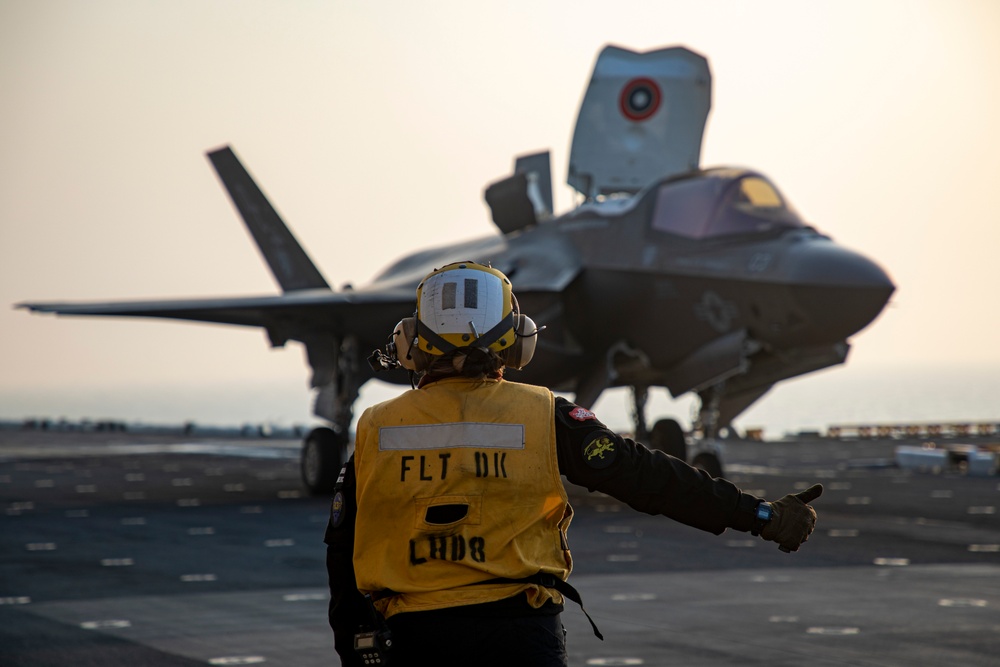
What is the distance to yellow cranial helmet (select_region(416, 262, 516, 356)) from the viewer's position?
4.42 meters

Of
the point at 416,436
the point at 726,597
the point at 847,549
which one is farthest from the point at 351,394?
the point at 416,436

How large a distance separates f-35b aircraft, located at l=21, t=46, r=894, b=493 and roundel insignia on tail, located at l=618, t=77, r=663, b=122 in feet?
0.07

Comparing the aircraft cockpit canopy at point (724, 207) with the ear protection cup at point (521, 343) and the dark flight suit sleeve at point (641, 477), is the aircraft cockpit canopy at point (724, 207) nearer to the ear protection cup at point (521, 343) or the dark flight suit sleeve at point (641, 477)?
the ear protection cup at point (521, 343)

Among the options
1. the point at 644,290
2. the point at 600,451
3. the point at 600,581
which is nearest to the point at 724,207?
the point at 644,290

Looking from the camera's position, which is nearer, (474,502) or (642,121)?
(474,502)

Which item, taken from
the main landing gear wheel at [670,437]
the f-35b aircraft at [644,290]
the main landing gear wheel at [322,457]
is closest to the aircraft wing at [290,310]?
the f-35b aircraft at [644,290]

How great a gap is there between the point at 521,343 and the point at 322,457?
16.5 meters

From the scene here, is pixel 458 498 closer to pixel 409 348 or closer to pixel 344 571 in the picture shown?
pixel 344 571

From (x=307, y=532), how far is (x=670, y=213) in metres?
6.51

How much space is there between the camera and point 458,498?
423 cm

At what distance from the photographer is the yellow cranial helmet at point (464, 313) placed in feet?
14.5

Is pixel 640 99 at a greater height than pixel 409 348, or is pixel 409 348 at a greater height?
pixel 640 99

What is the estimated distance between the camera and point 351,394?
2122 cm

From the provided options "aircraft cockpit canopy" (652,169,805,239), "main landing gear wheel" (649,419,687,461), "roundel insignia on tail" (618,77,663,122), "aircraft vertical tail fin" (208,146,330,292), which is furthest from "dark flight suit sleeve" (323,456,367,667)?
"aircraft vertical tail fin" (208,146,330,292)
